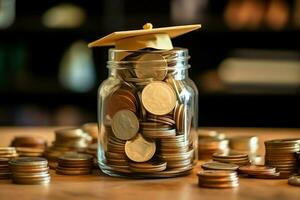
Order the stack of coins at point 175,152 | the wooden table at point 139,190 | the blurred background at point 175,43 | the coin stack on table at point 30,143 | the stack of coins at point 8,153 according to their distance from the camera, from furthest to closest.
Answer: the blurred background at point 175,43
the coin stack on table at point 30,143
the stack of coins at point 8,153
the stack of coins at point 175,152
the wooden table at point 139,190

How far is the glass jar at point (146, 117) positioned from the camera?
4.12 feet

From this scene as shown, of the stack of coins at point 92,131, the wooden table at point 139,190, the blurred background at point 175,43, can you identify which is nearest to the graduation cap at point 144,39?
the wooden table at point 139,190

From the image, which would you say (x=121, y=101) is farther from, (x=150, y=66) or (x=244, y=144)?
(x=244, y=144)

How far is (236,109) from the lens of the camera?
357 cm

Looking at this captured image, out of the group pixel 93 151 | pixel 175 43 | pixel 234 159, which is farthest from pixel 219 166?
pixel 175 43

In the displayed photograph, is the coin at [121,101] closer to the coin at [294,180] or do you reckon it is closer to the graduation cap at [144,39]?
the graduation cap at [144,39]

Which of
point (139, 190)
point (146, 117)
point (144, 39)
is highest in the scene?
point (144, 39)

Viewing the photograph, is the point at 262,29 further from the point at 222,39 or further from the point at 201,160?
the point at 201,160

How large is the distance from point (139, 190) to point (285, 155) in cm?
27

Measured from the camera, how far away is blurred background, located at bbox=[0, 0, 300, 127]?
335 cm

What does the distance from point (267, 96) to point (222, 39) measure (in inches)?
14.6

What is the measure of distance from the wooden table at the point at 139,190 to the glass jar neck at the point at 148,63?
18 centimetres

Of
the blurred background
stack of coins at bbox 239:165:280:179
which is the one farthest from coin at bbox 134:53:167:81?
the blurred background

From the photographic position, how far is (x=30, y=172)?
1245 millimetres
